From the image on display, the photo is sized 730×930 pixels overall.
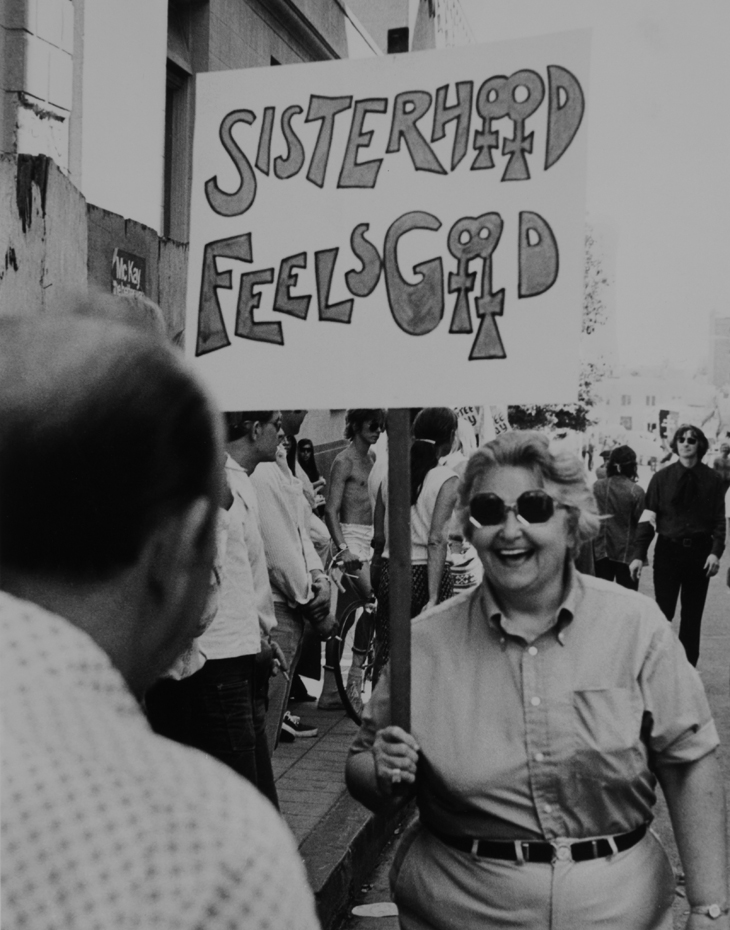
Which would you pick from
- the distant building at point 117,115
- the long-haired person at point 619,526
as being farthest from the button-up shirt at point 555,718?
the long-haired person at point 619,526

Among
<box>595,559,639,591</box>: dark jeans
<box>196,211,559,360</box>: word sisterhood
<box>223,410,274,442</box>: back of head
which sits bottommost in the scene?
<box>595,559,639,591</box>: dark jeans

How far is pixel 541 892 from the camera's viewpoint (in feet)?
8.16

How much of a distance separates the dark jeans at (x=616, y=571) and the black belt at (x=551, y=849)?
7.63m

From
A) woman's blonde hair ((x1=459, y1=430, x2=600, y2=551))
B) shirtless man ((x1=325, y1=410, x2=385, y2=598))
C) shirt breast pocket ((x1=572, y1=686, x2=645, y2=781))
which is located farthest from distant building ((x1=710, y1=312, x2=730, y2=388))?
shirt breast pocket ((x1=572, y1=686, x2=645, y2=781))

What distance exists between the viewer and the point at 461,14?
888 inches

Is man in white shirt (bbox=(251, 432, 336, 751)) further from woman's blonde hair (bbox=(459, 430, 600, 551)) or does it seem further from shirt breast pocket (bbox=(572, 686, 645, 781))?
shirt breast pocket (bbox=(572, 686, 645, 781))

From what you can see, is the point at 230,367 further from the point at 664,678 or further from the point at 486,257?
the point at 664,678

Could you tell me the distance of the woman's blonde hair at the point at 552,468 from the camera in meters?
2.86

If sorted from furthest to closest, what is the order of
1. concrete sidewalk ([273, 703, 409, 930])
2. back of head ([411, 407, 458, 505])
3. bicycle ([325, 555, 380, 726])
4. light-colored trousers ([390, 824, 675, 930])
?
1. bicycle ([325, 555, 380, 726])
2. back of head ([411, 407, 458, 505])
3. concrete sidewalk ([273, 703, 409, 930])
4. light-colored trousers ([390, 824, 675, 930])

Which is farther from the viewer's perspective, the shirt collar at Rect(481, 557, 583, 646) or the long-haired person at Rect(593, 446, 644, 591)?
the long-haired person at Rect(593, 446, 644, 591)

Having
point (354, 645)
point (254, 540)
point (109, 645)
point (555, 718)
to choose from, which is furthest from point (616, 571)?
point (109, 645)

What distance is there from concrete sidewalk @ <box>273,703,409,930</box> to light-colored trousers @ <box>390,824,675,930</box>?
1.95 m

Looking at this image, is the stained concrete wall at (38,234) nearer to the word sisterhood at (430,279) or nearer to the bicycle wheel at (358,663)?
the word sisterhood at (430,279)

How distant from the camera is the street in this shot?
191 inches
